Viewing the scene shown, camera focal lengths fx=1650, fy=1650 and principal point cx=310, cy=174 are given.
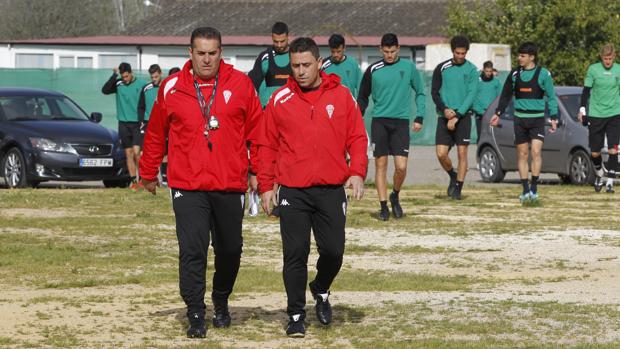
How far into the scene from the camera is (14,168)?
24.9m

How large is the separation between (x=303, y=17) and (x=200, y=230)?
7334cm

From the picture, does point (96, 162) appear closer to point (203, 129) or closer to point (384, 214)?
point (384, 214)

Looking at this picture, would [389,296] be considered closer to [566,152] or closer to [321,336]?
[321,336]

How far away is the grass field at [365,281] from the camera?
952 cm

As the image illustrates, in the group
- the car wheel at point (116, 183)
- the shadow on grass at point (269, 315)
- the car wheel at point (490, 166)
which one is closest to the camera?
the shadow on grass at point (269, 315)

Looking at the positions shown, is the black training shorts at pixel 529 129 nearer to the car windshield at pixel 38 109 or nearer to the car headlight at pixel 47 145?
the car headlight at pixel 47 145

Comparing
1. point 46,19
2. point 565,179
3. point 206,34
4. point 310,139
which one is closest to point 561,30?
point 565,179

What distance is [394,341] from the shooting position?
9289 mm

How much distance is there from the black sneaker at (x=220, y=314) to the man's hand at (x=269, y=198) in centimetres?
63

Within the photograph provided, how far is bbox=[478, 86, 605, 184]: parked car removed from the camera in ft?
79.9

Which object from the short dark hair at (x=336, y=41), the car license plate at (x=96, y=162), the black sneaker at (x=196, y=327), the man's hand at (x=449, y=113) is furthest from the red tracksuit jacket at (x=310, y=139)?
the car license plate at (x=96, y=162)

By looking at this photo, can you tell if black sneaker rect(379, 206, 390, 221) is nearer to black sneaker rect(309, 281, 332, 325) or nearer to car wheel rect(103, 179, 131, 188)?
black sneaker rect(309, 281, 332, 325)

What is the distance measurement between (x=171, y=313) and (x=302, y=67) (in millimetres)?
1892

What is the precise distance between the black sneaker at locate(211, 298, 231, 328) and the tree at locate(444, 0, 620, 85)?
→ 40254 mm
